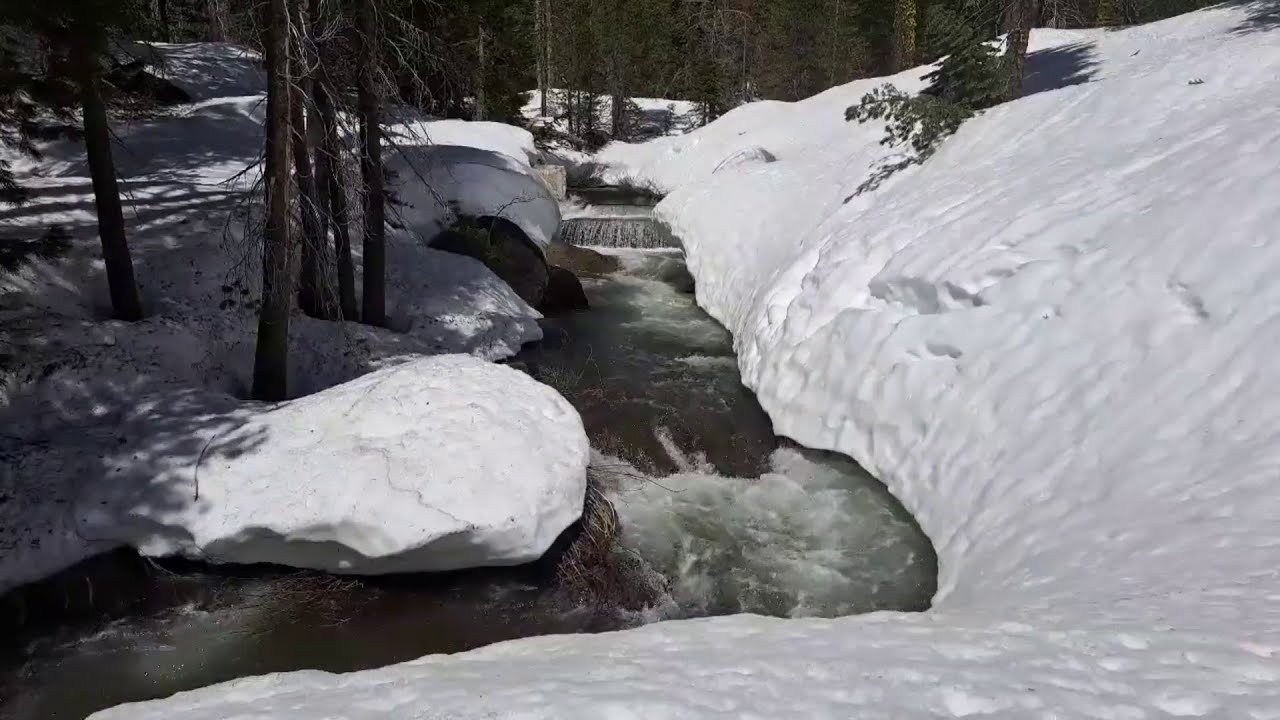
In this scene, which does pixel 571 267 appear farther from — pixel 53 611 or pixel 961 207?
pixel 53 611

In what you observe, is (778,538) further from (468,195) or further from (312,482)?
(468,195)

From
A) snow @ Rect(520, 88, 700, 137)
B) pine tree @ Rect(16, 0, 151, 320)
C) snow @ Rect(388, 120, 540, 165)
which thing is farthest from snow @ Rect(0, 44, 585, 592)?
snow @ Rect(520, 88, 700, 137)

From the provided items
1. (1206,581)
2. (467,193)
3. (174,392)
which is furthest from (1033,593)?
(467,193)

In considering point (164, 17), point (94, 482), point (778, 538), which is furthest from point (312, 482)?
point (164, 17)

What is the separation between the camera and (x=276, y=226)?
26.0 ft

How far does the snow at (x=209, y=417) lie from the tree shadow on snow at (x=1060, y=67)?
18.4m

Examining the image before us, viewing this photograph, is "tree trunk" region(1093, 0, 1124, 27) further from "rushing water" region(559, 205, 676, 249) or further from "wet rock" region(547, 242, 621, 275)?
"wet rock" region(547, 242, 621, 275)

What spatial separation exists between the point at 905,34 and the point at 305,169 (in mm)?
41967

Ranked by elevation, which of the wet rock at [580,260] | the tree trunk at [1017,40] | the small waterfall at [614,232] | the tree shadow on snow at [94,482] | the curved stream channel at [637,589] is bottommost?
the curved stream channel at [637,589]

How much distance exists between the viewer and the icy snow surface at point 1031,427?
402 centimetres

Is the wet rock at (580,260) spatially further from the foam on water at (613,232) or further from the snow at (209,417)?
the snow at (209,417)

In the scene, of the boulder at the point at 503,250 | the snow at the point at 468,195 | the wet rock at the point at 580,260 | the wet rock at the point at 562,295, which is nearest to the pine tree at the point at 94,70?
the snow at the point at 468,195

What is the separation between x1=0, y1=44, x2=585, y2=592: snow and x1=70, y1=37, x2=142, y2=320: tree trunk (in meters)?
0.44

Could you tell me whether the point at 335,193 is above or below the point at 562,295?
above
